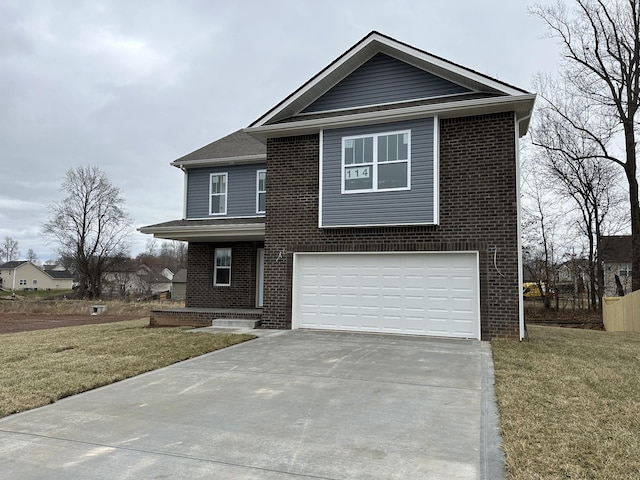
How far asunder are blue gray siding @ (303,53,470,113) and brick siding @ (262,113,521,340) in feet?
3.31

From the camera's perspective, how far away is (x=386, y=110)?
37.1 ft

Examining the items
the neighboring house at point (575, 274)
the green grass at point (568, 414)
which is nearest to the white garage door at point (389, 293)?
the green grass at point (568, 414)

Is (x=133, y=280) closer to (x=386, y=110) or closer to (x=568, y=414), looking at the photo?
(x=386, y=110)

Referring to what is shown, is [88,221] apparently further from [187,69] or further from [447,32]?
[447,32]

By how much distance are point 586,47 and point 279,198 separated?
1913 cm

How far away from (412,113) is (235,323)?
734cm

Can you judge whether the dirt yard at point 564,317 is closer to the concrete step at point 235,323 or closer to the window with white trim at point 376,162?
the window with white trim at point 376,162

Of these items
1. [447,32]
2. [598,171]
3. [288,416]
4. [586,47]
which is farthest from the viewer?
[598,171]

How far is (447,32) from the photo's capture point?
622 inches

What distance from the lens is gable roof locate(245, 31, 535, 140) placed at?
34.4 feet

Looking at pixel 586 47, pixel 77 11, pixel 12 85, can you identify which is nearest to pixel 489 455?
pixel 77 11

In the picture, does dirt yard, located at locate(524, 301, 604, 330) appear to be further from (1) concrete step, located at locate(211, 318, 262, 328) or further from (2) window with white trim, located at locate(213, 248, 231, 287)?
(1) concrete step, located at locate(211, 318, 262, 328)

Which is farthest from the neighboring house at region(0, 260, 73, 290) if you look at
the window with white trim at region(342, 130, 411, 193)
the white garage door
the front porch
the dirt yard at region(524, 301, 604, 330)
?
the window with white trim at region(342, 130, 411, 193)

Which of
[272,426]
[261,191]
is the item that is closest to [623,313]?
[261,191]
